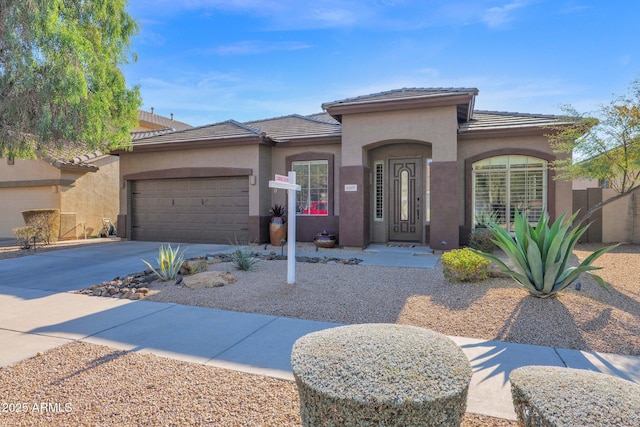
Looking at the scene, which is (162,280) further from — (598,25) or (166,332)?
(598,25)

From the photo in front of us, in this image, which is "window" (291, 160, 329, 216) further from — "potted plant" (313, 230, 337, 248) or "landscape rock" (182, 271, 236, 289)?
"landscape rock" (182, 271, 236, 289)

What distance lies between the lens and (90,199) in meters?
17.9

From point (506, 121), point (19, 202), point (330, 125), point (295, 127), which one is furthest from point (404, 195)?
point (19, 202)

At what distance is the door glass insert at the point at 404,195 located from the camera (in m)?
13.2

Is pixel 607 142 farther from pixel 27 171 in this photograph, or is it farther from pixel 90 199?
pixel 27 171

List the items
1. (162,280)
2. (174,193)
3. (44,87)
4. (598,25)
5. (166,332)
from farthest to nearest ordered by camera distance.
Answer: (174,193) < (598,25) < (162,280) < (44,87) < (166,332)

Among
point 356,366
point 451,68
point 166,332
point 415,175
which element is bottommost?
point 166,332

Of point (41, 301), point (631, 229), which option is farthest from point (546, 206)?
point (41, 301)

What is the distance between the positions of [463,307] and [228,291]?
3953 mm

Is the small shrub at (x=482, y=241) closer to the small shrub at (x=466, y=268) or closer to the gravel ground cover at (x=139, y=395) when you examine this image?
the small shrub at (x=466, y=268)

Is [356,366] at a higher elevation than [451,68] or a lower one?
lower

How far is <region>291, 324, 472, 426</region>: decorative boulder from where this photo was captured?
6.46ft

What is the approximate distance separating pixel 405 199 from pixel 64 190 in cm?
1427

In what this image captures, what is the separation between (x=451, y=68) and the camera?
13016 millimetres
